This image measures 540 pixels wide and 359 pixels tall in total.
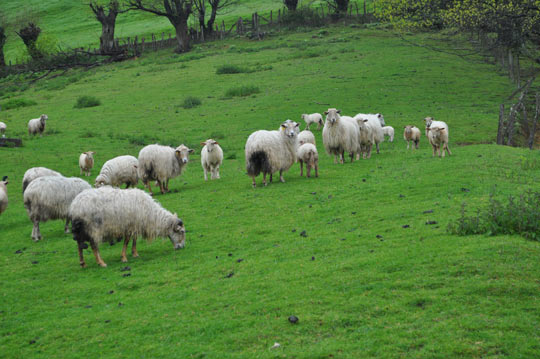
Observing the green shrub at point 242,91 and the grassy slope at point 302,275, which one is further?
the green shrub at point 242,91

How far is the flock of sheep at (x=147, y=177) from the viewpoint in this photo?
33.1ft

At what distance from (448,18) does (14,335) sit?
21.1 m

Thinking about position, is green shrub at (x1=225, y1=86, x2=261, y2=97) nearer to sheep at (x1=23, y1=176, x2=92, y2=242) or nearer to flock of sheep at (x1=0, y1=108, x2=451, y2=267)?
flock of sheep at (x1=0, y1=108, x2=451, y2=267)

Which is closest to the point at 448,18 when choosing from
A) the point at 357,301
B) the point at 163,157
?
the point at 163,157

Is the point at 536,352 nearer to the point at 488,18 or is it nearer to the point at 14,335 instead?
the point at 14,335

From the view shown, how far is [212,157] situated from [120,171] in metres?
3.57

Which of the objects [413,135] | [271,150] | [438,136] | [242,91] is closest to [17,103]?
[242,91]

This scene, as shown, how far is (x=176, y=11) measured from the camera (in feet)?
175

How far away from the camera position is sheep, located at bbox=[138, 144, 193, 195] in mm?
16750

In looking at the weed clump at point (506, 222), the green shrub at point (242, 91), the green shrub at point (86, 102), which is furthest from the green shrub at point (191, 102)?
the weed clump at point (506, 222)

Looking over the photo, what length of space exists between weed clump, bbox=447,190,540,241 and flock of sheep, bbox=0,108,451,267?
5.73 meters

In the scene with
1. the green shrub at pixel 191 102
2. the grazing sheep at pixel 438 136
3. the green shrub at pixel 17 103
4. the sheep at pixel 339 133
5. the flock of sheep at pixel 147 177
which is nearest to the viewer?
the flock of sheep at pixel 147 177

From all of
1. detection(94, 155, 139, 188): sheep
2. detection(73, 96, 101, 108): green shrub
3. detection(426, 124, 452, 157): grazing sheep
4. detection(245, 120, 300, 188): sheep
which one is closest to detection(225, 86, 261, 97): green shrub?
detection(73, 96, 101, 108): green shrub

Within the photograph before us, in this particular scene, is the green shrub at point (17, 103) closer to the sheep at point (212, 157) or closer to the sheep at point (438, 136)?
the sheep at point (212, 157)
